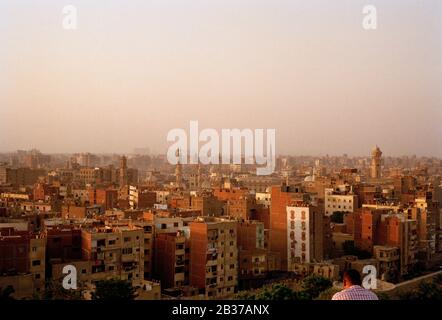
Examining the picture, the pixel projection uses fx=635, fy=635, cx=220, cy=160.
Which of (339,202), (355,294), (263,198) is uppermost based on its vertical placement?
(355,294)

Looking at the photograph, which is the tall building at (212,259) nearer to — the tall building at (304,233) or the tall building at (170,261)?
the tall building at (170,261)

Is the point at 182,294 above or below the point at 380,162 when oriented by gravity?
below

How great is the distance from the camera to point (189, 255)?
728 centimetres

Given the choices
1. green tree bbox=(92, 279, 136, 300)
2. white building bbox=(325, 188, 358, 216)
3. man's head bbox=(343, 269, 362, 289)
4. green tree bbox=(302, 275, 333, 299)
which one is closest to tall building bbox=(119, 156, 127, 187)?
white building bbox=(325, 188, 358, 216)

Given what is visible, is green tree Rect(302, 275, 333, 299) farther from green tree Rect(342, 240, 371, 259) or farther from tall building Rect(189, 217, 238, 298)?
green tree Rect(342, 240, 371, 259)

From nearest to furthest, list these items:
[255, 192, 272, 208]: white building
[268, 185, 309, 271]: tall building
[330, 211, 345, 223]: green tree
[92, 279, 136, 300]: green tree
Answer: [92, 279, 136, 300]: green tree < [268, 185, 309, 271]: tall building < [255, 192, 272, 208]: white building < [330, 211, 345, 223]: green tree

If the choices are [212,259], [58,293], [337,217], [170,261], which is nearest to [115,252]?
[170,261]

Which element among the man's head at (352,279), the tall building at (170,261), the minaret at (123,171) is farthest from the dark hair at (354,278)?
the minaret at (123,171)

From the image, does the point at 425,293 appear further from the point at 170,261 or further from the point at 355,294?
the point at 355,294
